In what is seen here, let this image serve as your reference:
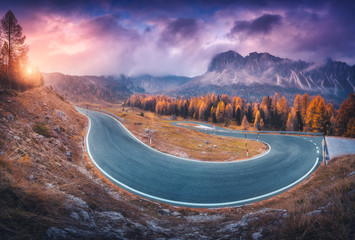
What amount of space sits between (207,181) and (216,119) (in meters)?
65.0

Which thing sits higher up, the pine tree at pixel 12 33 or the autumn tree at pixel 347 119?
the pine tree at pixel 12 33

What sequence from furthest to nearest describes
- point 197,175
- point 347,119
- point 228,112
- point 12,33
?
point 228,112 < point 347,119 < point 12,33 < point 197,175

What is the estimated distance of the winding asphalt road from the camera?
875cm

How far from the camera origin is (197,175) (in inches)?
449

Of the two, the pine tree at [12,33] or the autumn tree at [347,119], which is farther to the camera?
the autumn tree at [347,119]

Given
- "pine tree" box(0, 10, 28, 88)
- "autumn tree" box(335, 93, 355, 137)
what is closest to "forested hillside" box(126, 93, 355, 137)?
"autumn tree" box(335, 93, 355, 137)

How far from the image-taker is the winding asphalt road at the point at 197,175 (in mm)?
8750

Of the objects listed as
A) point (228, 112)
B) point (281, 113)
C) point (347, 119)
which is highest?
point (281, 113)

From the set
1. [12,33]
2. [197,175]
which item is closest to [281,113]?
[197,175]

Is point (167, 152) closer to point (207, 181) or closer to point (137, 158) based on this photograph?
point (137, 158)

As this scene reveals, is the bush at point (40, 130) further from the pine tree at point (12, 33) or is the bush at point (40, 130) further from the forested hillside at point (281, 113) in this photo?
the forested hillside at point (281, 113)

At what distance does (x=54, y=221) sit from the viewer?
7.52 ft

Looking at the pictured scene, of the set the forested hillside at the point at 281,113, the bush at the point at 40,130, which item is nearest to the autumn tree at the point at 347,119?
the forested hillside at the point at 281,113

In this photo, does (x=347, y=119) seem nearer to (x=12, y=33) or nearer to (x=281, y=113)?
(x=281, y=113)
